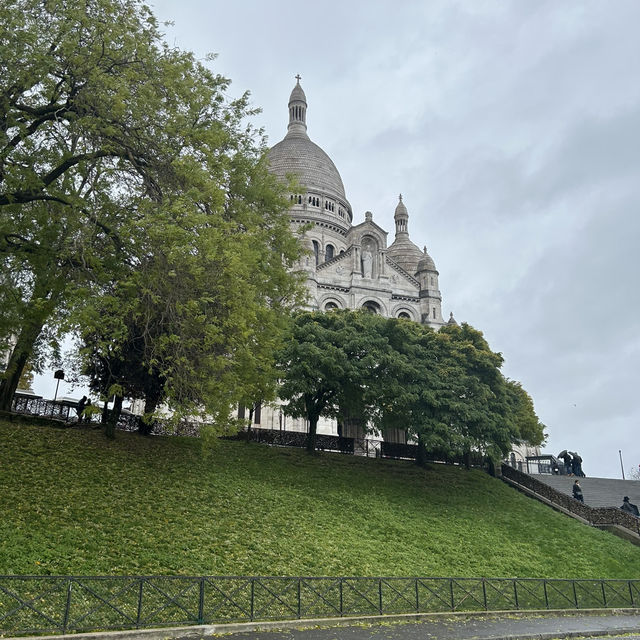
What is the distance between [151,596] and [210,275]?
7524 millimetres

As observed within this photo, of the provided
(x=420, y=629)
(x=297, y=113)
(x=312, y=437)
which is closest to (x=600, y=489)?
(x=312, y=437)

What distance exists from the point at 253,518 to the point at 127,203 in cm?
1003

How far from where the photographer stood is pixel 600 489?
116ft

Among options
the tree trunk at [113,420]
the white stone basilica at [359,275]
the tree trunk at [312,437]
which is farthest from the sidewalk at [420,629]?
the white stone basilica at [359,275]

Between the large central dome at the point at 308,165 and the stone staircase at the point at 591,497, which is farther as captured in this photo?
the large central dome at the point at 308,165

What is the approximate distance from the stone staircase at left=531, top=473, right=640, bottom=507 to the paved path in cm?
1845

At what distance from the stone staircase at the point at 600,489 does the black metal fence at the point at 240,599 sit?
605 inches

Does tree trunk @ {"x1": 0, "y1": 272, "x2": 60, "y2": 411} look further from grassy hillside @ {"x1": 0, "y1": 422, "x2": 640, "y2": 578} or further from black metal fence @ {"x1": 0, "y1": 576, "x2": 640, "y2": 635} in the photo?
black metal fence @ {"x1": 0, "y1": 576, "x2": 640, "y2": 635}

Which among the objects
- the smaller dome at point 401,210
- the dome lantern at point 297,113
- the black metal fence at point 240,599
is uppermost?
the dome lantern at point 297,113

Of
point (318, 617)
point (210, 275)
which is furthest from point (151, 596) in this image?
point (210, 275)

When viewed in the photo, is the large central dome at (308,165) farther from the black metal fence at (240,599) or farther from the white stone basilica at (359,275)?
the black metal fence at (240,599)

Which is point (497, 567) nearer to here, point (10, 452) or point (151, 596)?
point (151, 596)

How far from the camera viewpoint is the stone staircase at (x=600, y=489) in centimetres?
3278

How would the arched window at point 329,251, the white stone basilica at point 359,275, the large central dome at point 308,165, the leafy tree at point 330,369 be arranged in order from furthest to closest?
1. the large central dome at point 308,165
2. the arched window at point 329,251
3. the white stone basilica at point 359,275
4. the leafy tree at point 330,369
